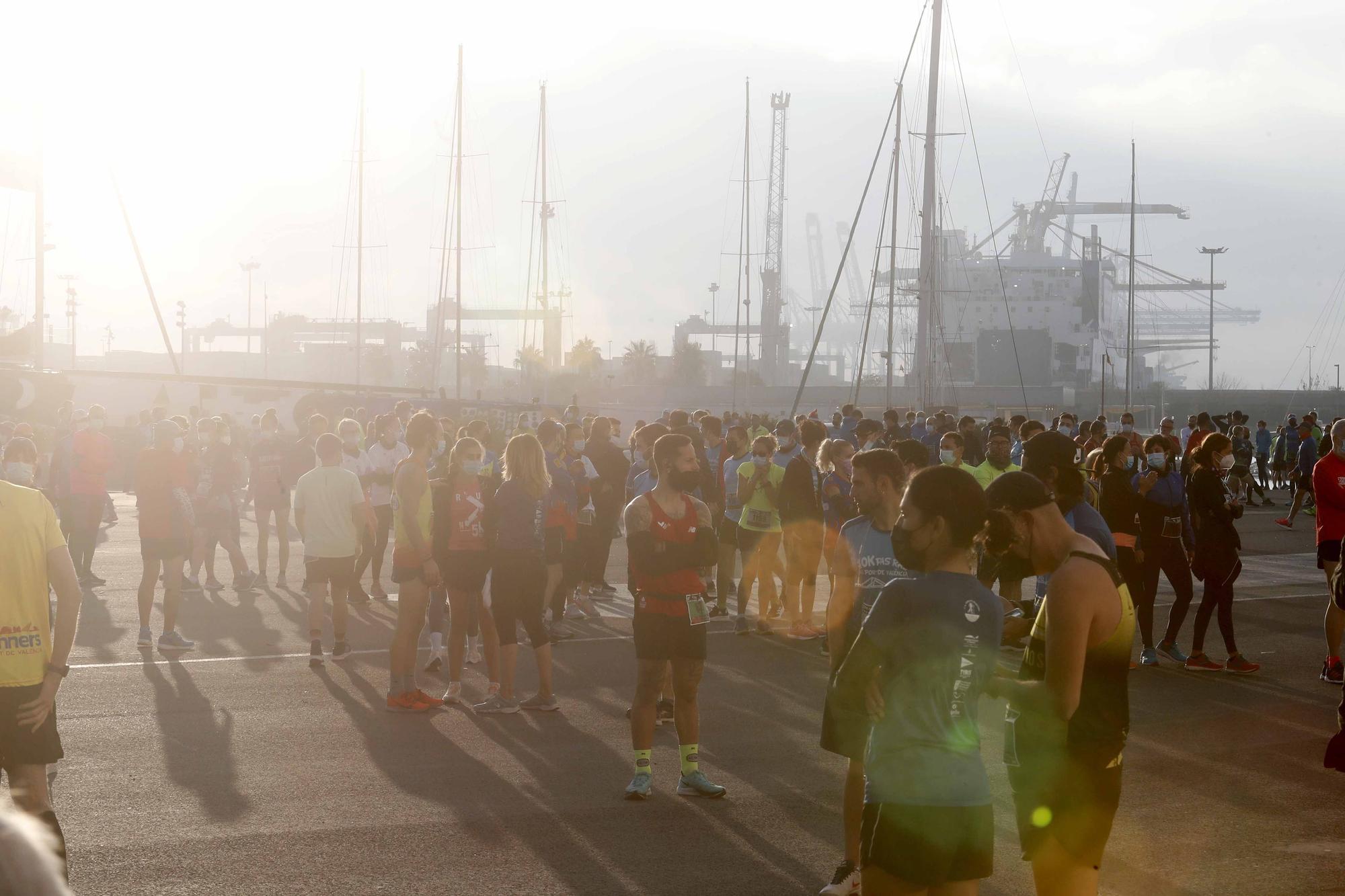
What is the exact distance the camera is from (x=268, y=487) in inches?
620

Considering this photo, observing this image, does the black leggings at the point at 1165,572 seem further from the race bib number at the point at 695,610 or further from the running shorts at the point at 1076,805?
the running shorts at the point at 1076,805

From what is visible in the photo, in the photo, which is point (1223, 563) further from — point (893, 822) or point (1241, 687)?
point (893, 822)

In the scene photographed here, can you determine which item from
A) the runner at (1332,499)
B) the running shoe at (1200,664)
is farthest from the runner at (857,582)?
the runner at (1332,499)

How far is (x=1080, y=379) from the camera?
96.1 meters

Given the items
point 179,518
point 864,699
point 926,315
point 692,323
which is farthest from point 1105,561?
point 692,323

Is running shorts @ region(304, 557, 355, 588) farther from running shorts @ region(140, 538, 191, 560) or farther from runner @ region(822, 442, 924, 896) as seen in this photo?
runner @ region(822, 442, 924, 896)

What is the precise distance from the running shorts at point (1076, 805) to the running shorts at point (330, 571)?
765 centimetres

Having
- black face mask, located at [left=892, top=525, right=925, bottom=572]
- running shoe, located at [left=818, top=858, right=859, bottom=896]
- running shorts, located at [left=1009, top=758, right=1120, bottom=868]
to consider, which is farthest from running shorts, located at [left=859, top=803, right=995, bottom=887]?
running shoe, located at [left=818, top=858, right=859, bottom=896]

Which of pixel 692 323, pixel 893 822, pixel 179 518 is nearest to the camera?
pixel 893 822

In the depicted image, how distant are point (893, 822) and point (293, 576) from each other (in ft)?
47.4

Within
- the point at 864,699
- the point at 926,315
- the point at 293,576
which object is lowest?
the point at 293,576

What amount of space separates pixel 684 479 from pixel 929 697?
3336 millimetres

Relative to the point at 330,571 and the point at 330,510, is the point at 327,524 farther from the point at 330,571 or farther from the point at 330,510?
the point at 330,571

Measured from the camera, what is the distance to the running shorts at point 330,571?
10391 mm
